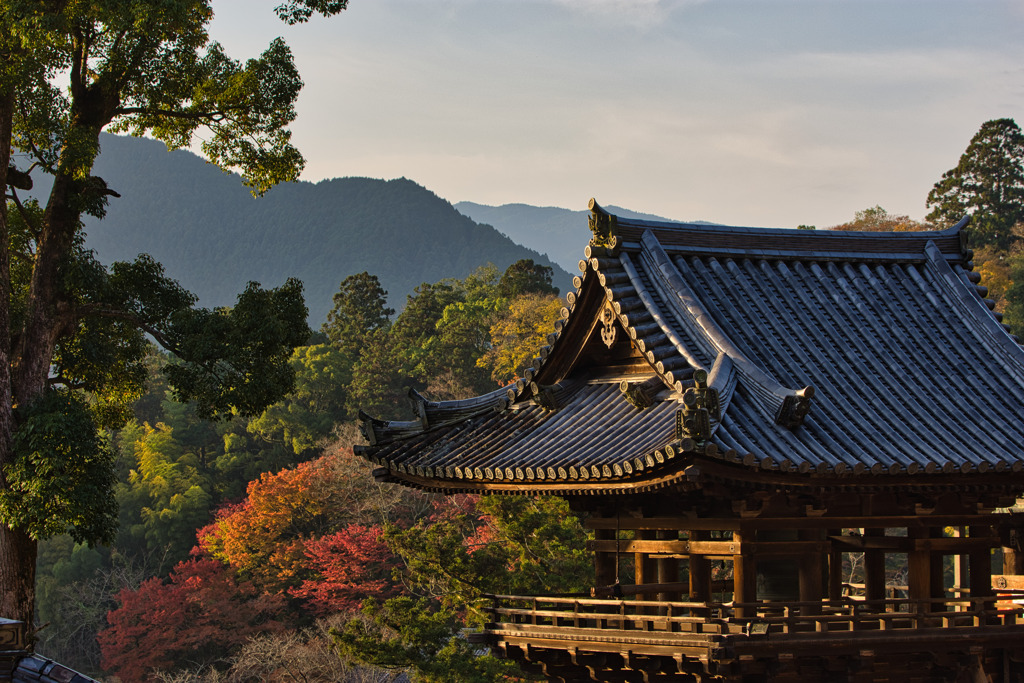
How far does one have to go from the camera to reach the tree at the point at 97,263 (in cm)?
1412

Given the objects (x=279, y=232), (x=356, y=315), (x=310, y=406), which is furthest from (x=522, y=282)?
(x=279, y=232)

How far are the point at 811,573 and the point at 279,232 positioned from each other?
5189 inches

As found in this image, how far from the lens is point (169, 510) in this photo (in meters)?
42.4

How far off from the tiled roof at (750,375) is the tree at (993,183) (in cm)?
4391

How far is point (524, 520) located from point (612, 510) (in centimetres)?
1263

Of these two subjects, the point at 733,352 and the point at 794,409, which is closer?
the point at 794,409

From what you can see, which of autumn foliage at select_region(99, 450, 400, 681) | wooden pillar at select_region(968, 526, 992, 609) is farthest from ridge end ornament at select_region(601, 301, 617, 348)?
autumn foliage at select_region(99, 450, 400, 681)

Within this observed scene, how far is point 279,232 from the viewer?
138 meters

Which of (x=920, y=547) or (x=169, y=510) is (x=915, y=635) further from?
(x=169, y=510)

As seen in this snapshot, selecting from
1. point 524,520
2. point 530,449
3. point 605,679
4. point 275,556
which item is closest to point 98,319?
point 530,449

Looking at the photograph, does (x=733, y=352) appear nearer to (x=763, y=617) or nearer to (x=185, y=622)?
Result: (x=763, y=617)

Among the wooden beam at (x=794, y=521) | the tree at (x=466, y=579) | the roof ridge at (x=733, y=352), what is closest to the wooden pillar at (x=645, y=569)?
the wooden beam at (x=794, y=521)

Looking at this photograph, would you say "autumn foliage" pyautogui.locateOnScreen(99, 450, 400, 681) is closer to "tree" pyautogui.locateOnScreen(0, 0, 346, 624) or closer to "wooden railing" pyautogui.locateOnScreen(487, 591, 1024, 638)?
"tree" pyautogui.locateOnScreen(0, 0, 346, 624)

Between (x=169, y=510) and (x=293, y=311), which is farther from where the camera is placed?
(x=169, y=510)
